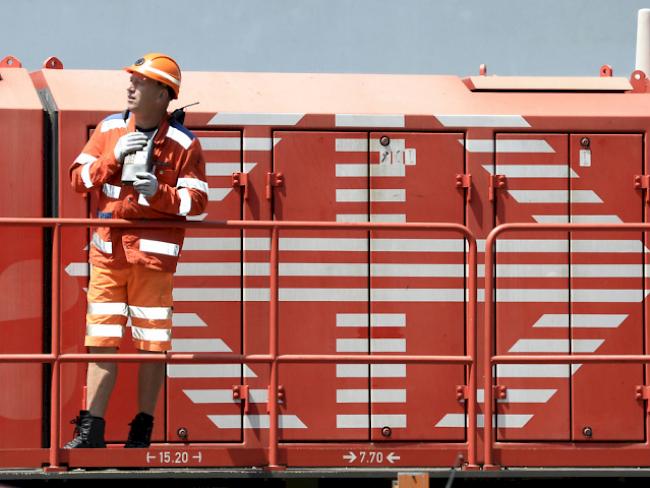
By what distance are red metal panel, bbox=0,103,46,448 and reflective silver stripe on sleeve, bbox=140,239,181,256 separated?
0.93 metres

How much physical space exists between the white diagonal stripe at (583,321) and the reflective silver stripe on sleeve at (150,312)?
2.21m

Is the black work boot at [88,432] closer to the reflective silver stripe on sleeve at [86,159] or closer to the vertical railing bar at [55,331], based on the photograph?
the vertical railing bar at [55,331]

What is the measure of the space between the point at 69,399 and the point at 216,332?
90 cm

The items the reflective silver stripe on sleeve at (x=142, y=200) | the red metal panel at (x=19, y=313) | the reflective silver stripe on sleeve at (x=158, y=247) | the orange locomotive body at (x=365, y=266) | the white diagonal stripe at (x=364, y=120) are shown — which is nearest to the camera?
the reflective silver stripe on sleeve at (x=142, y=200)

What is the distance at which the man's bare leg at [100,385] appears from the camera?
19.0 feet

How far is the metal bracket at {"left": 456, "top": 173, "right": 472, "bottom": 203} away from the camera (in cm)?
670

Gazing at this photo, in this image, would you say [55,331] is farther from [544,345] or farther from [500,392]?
[544,345]

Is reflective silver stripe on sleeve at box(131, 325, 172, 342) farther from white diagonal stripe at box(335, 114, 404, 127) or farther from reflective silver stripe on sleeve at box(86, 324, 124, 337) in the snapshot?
white diagonal stripe at box(335, 114, 404, 127)

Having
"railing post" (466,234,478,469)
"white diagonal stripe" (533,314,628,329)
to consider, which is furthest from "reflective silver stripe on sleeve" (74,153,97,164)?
"white diagonal stripe" (533,314,628,329)

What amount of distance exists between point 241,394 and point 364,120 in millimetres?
1729

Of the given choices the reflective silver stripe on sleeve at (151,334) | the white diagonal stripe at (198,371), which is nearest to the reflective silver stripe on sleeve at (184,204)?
the reflective silver stripe on sleeve at (151,334)

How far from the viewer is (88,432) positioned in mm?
5809

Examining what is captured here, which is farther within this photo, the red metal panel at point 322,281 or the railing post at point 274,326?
the red metal panel at point 322,281

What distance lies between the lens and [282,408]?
6.50 meters
